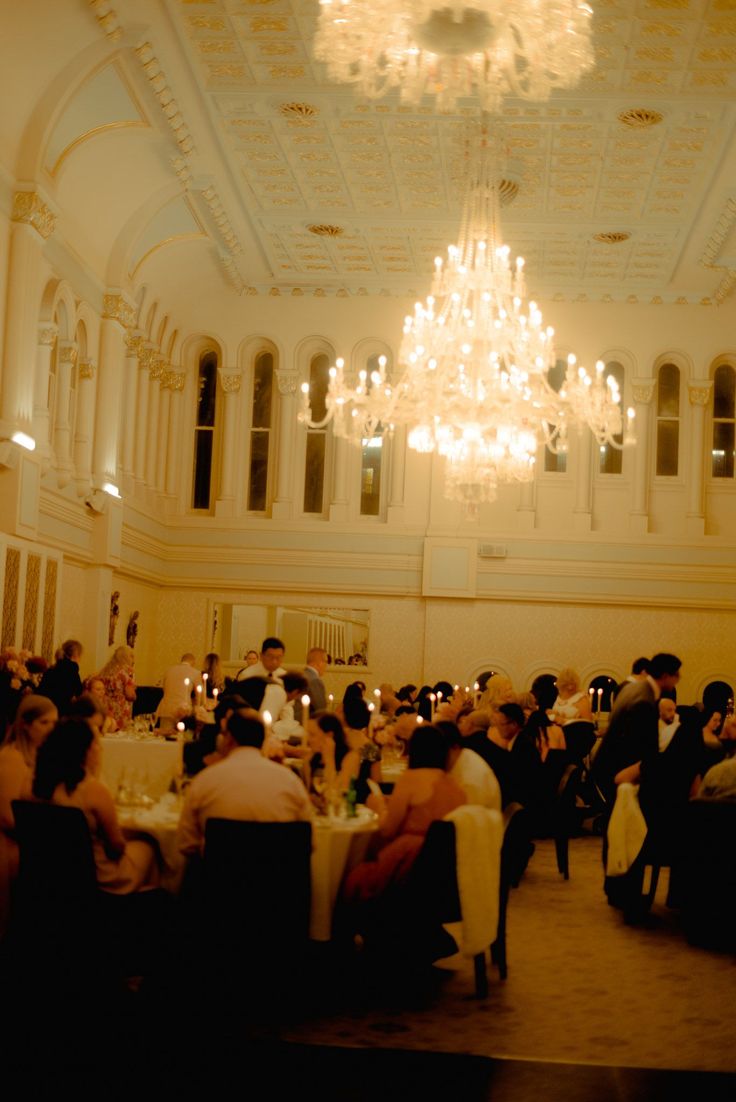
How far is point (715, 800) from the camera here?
7527 millimetres

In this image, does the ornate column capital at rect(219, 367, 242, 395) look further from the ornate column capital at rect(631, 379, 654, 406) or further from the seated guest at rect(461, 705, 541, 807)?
the seated guest at rect(461, 705, 541, 807)

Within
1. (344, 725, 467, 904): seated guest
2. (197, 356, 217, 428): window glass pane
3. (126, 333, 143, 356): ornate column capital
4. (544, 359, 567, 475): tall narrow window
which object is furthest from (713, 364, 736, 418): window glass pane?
(344, 725, 467, 904): seated guest

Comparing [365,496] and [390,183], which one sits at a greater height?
[390,183]

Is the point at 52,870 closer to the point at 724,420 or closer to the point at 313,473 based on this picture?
the point at 313,473

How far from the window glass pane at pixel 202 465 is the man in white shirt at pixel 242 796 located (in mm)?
14961

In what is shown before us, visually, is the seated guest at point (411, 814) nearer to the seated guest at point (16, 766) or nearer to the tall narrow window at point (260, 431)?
the seated guest at point (16, 766)

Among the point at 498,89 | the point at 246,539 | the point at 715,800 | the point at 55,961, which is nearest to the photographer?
the point at 55,961

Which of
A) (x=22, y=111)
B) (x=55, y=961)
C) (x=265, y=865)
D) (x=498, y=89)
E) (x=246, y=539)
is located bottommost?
(x=55, y=961)

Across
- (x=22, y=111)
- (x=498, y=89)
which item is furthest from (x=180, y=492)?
(x=498, y=89)

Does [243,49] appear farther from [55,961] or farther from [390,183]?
[55,961]

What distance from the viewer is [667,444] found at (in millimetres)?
20125

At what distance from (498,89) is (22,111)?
5519mm

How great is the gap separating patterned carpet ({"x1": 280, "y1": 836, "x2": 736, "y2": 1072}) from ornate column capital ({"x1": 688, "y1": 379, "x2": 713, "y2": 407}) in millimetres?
12840

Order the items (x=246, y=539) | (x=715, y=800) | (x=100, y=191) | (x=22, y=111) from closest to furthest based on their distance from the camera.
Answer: (x=715, y=800), (x=22, y=111), (x=100, y=191), (x=246, y=539)
